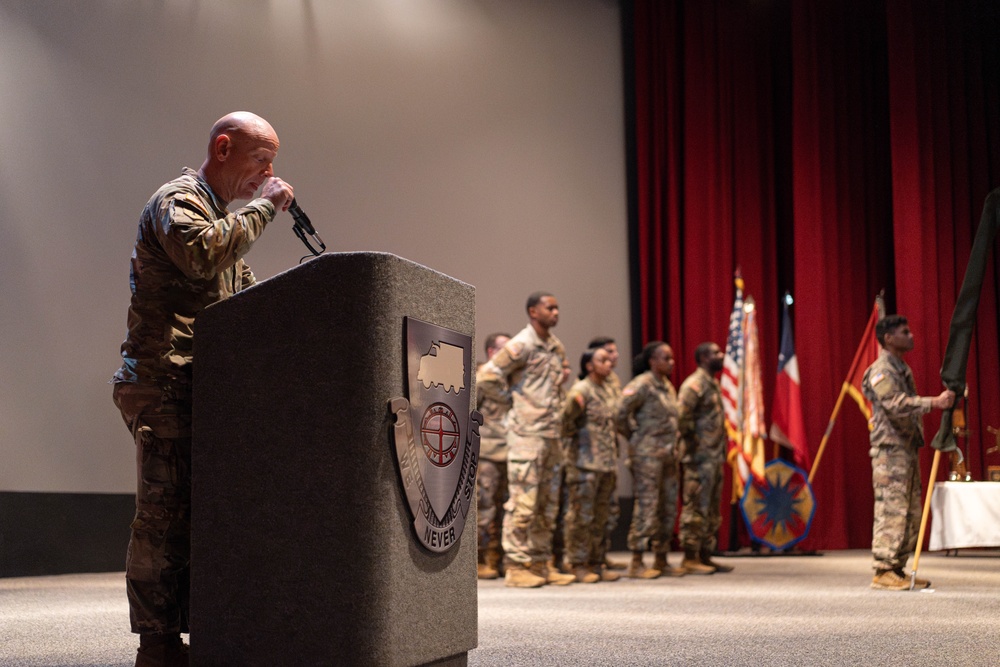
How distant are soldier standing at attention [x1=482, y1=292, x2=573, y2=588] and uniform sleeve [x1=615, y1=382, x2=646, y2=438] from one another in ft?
2.31

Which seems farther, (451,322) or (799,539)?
(799,539)

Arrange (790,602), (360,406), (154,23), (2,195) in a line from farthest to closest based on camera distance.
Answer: (154,23), (2,195), (790,602), (360,406)

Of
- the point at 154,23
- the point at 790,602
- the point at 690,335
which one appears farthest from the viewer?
the point at 690,335

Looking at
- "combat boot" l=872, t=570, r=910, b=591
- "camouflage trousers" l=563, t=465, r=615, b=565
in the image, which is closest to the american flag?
"camouflage trousers" l=563, t=465, r=615, b=565

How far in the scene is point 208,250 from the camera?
2.01 meters

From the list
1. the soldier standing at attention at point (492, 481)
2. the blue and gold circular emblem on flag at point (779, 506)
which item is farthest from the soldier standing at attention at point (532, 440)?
the blue and gold circular emblem on flag at point (779, 506)

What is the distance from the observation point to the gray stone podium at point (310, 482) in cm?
176

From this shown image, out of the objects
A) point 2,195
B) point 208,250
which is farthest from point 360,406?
point 2,195

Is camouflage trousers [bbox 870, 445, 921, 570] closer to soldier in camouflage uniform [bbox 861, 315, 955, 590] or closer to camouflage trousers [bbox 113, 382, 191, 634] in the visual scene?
soldier in camouflage uniform [bbox 861, 315, 955, 590]

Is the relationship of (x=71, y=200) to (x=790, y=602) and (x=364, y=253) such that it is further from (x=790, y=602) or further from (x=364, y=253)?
(x=364, y=253)

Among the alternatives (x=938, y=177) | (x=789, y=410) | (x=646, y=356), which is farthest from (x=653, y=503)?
(x=938, y=177)

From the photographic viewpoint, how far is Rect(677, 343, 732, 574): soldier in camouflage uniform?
6.63 metres

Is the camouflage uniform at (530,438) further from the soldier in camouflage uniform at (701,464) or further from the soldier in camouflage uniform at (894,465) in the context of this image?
the soldier in camouflage uniform at (894,465)

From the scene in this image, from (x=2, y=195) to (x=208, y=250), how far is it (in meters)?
4.80
